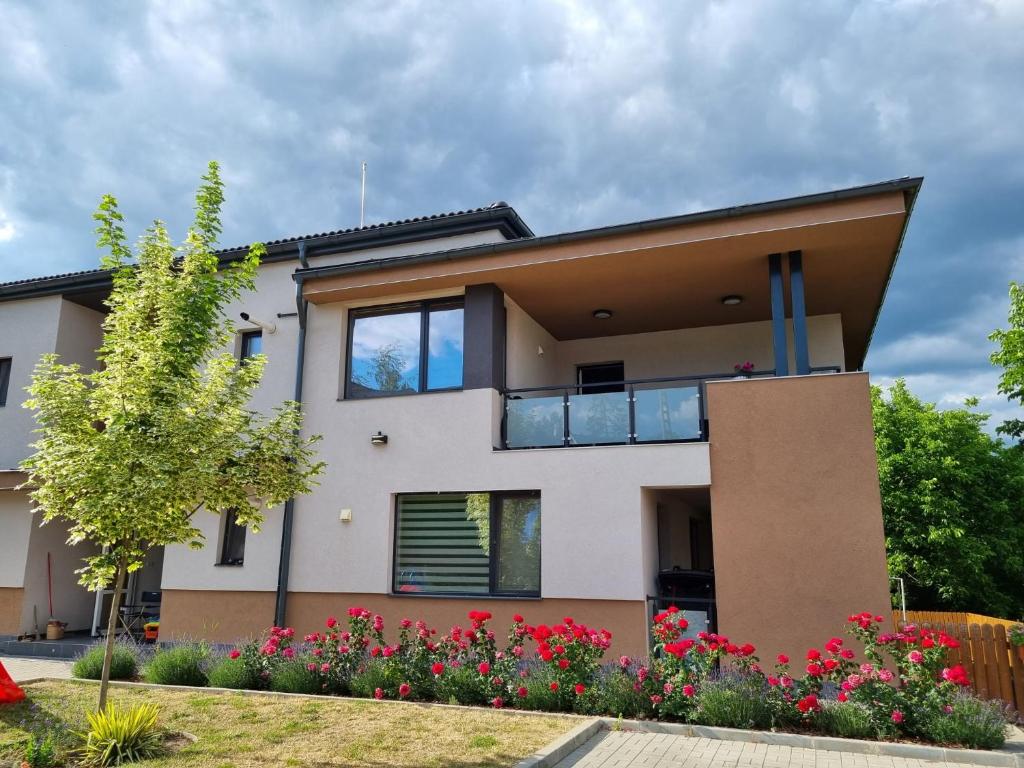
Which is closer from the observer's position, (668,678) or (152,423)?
(152,423)

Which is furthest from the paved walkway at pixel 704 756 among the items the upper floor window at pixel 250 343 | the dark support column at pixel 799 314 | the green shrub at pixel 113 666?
the upper floor window at pixel 250 343

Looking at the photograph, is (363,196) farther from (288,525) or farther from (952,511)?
(952,511)

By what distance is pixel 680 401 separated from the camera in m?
10.9

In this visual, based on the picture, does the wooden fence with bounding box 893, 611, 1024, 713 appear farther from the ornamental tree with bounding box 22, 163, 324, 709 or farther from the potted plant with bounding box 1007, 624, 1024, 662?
the ornamental tree with bounding box 22, 163, 324, 709

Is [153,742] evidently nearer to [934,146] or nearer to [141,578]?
[141,578]

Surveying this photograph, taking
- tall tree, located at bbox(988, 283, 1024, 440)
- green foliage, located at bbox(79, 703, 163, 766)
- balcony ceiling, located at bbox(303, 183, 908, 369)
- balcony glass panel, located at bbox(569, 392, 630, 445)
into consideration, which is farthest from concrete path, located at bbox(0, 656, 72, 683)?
tall tree, located at bbox(988, 283, 1024, 440)

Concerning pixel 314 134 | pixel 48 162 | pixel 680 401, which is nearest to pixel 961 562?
pixel 680 401

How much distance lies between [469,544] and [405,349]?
11.9 ft

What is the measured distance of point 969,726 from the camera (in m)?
6.68

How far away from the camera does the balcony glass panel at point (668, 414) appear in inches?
425

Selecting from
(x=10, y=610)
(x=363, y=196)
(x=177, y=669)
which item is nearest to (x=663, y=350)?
(x=363, y=196)

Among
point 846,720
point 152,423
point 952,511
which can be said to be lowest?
point 846,720

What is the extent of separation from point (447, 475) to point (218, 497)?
4992 mm

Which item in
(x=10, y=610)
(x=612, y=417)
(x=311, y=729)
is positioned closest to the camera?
(x=311, y=729)
